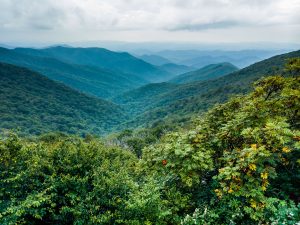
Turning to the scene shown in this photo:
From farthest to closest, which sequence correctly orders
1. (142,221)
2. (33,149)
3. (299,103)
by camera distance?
(33,149)
(299,103)
(142,221)

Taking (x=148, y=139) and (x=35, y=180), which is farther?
(x=148, y=139)

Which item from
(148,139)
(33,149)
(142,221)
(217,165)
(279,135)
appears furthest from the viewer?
(148,139)

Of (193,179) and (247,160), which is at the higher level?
(247,160)

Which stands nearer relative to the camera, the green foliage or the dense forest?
the green foliage


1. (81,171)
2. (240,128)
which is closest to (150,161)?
(81,171)

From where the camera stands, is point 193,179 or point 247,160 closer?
point 247,160

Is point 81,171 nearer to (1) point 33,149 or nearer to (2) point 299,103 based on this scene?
(1) point 33,149

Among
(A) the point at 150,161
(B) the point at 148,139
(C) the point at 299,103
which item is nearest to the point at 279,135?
(C) the point at 299,103

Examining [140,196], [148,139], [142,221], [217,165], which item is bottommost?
[148,139]

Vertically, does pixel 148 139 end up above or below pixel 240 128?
below

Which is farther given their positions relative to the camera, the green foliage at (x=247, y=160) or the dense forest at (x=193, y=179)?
the dense forest at (x=193, y=179)
